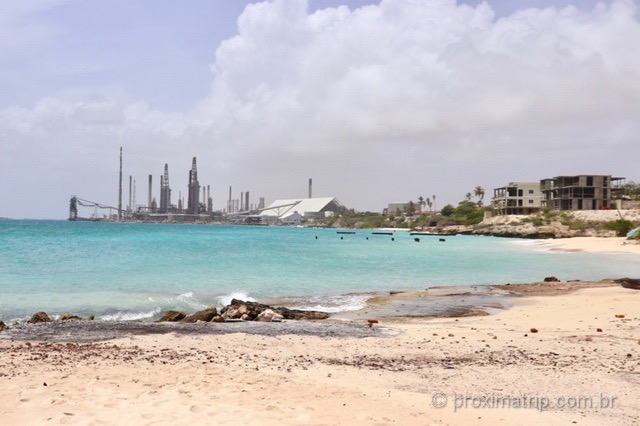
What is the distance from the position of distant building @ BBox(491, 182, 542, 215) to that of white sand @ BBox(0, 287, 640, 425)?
125647 mm

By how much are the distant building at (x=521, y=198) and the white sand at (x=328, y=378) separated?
412 feet

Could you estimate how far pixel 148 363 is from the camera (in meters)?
9.12

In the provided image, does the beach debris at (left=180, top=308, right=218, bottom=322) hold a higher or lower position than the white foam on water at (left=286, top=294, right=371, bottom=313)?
higher

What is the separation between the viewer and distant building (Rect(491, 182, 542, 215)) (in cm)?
13025

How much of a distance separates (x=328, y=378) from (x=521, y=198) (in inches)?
5238

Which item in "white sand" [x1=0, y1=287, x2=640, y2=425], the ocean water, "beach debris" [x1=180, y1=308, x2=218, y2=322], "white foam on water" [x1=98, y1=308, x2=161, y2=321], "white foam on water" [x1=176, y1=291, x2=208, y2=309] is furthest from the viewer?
"white foam on water" [x1=176, y1=291, x2=208, y2=309]

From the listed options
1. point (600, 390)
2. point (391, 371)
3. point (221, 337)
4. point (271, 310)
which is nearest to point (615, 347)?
point (600, 390)

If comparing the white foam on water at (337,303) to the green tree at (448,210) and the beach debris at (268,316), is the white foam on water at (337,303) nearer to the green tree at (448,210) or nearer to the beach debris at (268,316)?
the beach debris at (268,316)

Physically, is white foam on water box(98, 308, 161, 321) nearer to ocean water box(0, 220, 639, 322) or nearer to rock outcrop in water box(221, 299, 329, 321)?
ocean water box(0, 220, 639, 322)

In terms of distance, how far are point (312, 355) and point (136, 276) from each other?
2275 centimetres

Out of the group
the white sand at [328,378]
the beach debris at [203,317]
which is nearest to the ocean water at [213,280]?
the beach debris at [203,317]

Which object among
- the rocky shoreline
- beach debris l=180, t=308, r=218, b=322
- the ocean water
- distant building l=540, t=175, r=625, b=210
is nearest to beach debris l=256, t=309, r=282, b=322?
the rocky shoreline

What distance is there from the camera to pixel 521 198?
13112cm

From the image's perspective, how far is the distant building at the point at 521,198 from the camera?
5128 inches
